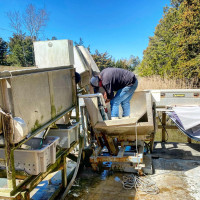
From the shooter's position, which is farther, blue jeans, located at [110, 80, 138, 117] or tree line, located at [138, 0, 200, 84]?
tree line, located at [138, 0, 200, 84]

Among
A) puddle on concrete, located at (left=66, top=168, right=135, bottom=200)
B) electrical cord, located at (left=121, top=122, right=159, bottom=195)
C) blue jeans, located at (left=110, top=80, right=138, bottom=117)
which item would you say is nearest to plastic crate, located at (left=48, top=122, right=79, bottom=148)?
puddle on concrete, located at (left=66, top=168, right=135, bottom=200)

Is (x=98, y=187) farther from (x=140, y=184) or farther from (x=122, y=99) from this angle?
(x=122, y=99)

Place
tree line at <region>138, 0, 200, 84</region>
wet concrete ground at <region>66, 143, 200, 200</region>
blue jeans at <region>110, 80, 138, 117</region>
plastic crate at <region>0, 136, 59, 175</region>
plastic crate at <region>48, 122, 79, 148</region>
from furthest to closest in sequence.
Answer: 1. tree line at <region>138, 0, 200, 84</region>
2. blue jeans at <region>110, 80, 138, 117</region>
3. wet concrete ground at <region>66, 143, 200, 200</region>
4. plastic crate at <region>48, 122, 79, 148</region>
5. plastic crate at <region>0, 136, 59, 175</region>

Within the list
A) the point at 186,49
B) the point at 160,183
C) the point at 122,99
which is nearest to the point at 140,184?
the point at 160,183

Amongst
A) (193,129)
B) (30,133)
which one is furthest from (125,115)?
(30,133)

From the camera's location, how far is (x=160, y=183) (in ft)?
10.2

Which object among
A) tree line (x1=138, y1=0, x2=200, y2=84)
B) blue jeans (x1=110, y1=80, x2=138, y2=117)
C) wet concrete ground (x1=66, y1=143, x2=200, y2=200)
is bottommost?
wet concrete ground (x1=66, y1=143, x2=200, y2=200)

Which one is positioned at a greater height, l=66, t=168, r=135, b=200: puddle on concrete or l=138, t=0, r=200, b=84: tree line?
l=138, t=0, r=200, b=84: tree line

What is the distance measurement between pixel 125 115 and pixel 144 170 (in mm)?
1137

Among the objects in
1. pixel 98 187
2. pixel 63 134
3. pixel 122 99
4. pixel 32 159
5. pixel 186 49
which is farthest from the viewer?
pixel 186 49

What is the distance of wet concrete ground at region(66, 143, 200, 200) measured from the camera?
2.80 meters

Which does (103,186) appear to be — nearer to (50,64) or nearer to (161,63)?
(50,64)

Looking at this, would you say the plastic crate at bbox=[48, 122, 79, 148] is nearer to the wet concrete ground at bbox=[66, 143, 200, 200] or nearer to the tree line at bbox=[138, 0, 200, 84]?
the wet concrete ground at bbox=[66, 143, 200, 200]

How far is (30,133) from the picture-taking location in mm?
1866
